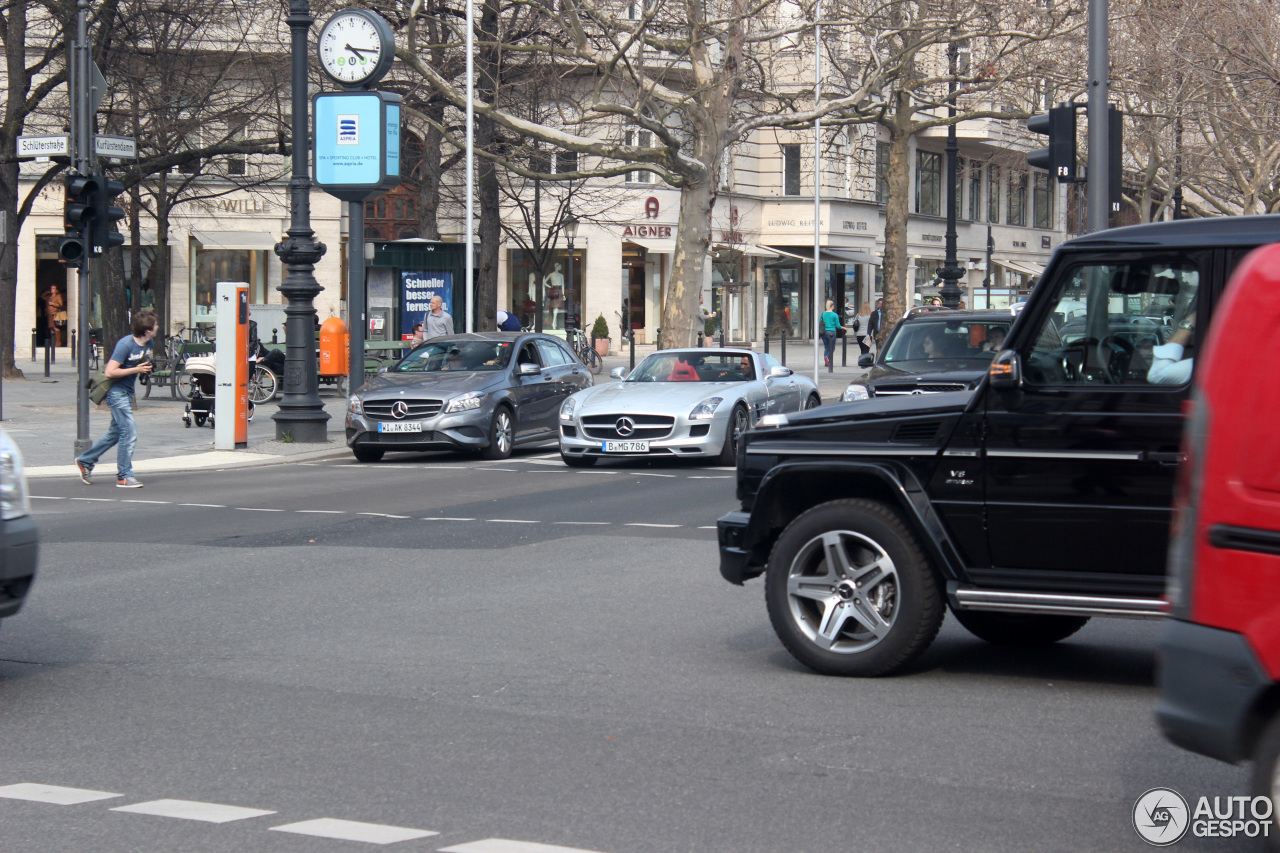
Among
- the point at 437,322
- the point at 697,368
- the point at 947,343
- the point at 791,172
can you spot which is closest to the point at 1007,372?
the point at 947,343

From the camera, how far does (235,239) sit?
48.3m

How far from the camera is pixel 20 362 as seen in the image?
44.0 m

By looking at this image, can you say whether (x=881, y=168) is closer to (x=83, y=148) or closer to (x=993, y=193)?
(x=993, y=193)

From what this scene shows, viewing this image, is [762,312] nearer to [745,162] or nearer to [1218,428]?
[745,162]

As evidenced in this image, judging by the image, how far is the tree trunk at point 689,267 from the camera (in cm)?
2964

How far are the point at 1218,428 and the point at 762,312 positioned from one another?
5170 cm

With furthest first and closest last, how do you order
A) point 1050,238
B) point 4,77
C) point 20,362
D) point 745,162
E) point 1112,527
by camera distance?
1. point 1050,238
2. point 745,162
3. point 20,362
4. point 4,77
5. point 1112,527

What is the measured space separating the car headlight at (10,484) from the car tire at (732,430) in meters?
11.0

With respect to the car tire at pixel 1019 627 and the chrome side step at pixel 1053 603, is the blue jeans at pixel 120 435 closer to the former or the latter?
the car tire at pixel 1019 627

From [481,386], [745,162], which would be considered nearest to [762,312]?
[745,162]

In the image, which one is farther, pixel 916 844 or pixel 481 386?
pixel 481 386

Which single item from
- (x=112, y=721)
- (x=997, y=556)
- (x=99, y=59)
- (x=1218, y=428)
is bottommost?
(x=112, y=721)

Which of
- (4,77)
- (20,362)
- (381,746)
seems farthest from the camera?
(20,362)

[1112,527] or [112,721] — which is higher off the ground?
[1112,527]
